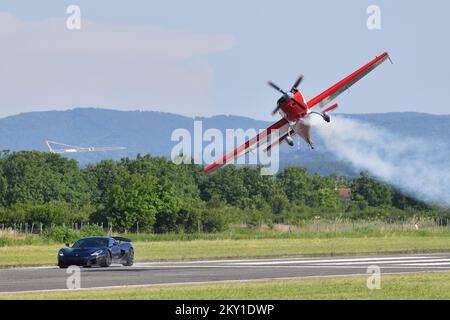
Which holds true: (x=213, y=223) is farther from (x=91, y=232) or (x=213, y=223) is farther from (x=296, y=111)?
(x=296, y=111)

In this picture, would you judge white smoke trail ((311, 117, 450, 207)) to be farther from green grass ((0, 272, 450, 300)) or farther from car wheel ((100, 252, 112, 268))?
green grass ((0, 272, 450, 300))

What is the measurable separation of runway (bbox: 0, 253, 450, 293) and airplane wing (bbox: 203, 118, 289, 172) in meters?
5.06

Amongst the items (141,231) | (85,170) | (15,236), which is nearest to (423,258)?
(15,236)

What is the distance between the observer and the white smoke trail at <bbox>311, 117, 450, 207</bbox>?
57.3 m

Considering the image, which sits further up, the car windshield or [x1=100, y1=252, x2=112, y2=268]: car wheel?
the car windshield

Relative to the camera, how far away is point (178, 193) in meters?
102

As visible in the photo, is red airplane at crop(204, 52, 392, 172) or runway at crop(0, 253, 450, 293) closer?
runway at crop(0, 253, 450, 293)

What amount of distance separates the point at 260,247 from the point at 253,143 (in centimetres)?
844

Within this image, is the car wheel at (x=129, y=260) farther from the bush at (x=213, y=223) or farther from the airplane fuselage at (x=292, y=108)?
the bush at (x=213, y=223)

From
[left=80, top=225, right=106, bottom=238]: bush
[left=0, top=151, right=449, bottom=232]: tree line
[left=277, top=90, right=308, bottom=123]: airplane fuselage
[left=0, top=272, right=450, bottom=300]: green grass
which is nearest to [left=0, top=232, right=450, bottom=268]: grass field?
[left=80, top=225, right=106, bottom=238]: bush

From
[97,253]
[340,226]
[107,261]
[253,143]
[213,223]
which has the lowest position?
[107,261]

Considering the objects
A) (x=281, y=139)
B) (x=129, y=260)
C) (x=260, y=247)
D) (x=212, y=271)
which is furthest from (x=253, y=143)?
(x=212, y=271)
